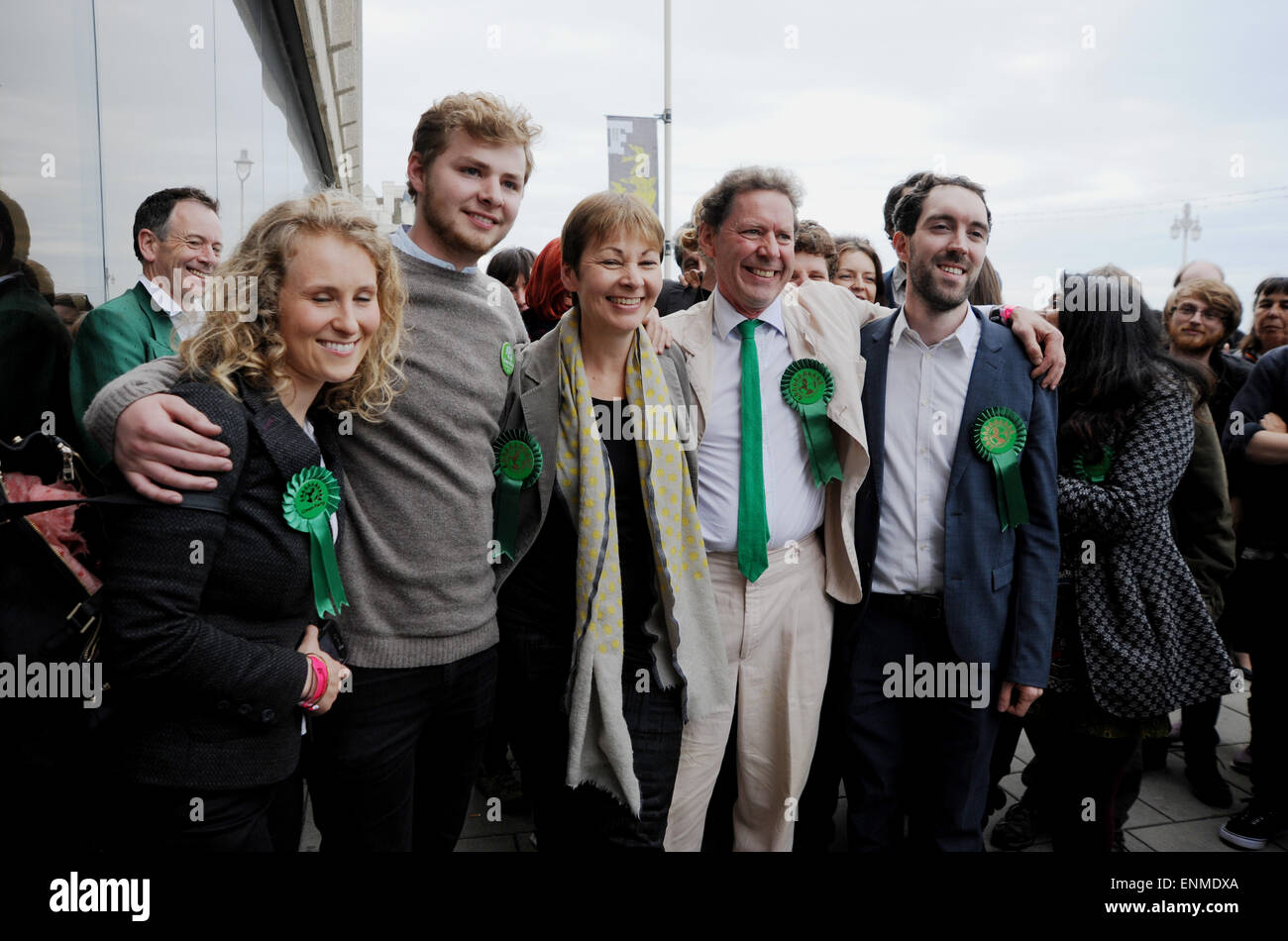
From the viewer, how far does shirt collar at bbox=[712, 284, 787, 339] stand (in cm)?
260

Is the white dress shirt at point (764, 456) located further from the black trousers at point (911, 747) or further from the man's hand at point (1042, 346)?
the man's hand at point (1042, 346)

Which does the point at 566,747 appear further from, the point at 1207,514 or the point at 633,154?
the point at 633,154

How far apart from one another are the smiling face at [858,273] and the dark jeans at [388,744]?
129 inches

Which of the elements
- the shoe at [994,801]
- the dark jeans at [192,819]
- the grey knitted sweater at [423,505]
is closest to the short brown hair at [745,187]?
the grey knitted sweater at [423,505]

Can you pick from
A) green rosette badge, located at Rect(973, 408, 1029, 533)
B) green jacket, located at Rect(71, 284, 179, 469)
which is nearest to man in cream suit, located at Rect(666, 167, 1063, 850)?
green rosette badge, located at Rect(973, 408, 1029, 533)

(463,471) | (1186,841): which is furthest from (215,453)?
(1186,841)

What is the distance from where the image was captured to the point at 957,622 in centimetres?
247

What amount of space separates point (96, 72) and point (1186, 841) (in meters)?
4.89

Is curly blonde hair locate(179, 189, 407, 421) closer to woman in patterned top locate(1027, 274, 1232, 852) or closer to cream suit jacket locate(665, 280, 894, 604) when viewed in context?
cream suit jacket locate(665, 280, 894, 604)

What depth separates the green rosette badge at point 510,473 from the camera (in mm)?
2193

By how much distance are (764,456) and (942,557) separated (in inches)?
24.5

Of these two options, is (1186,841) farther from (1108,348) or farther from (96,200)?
(96,200)

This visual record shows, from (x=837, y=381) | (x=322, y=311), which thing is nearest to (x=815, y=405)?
(x=837, y=381)

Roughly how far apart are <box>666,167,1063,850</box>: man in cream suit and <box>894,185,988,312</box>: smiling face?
261 mm
